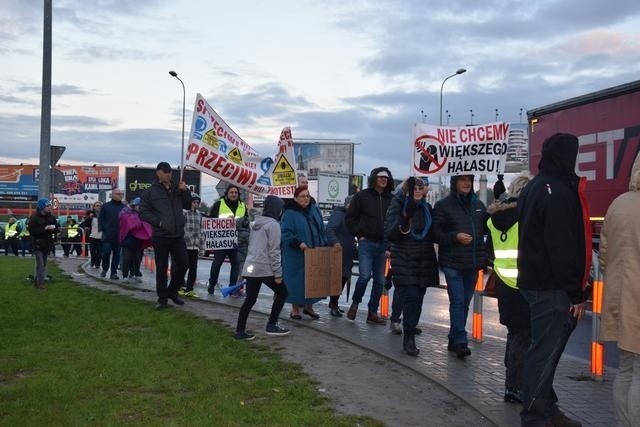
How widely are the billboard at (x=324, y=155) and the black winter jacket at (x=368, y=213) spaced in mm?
60788

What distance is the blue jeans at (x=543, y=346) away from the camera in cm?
466

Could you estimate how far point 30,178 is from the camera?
250 ft

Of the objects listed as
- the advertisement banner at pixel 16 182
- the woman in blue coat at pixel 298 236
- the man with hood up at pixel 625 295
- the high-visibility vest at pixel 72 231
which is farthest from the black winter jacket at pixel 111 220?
the advertisement banner at pixel 16 182

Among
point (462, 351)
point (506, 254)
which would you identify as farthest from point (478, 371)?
point (506, 254)

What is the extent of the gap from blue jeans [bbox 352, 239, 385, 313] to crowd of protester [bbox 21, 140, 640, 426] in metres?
0.02

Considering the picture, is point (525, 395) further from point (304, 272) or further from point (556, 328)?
point (304, 272)

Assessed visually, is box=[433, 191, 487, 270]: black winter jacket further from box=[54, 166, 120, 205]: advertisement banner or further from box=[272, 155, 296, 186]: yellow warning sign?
box=[54, 166, 120, 205]: advertisement banner

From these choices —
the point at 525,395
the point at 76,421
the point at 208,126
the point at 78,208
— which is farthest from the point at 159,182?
the point at 78,208

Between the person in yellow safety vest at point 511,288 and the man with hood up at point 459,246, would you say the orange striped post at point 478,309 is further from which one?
the person in yellow safety vest at point 511,288

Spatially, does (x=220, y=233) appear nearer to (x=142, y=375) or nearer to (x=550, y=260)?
(x=142, y=375)

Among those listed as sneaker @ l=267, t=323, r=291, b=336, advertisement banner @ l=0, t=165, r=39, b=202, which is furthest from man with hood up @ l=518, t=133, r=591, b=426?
advertisement banner @ l=0, t=165, r=39, b=202

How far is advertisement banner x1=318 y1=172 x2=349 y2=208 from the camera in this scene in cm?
5216

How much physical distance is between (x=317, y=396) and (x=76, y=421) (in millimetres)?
1797

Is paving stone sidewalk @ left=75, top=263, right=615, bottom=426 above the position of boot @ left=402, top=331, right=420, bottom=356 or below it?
below
